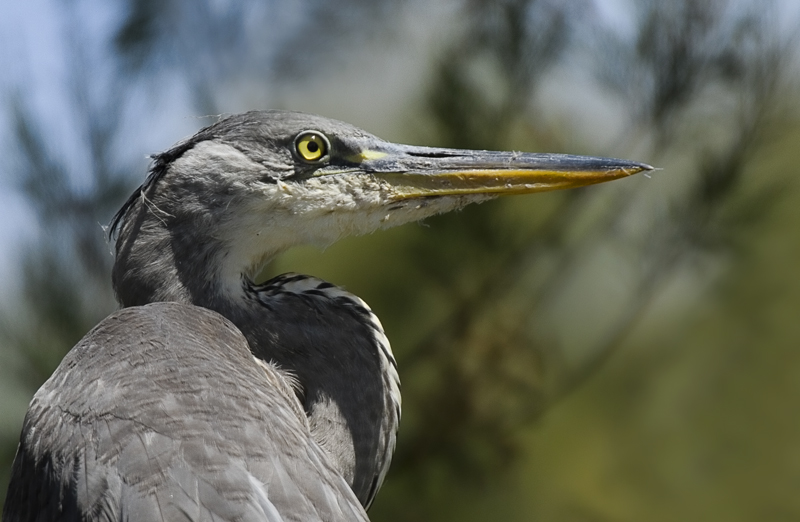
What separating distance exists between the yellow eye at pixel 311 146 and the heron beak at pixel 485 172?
0.06m

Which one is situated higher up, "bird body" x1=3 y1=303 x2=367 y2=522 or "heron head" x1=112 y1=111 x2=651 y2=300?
"heron head" x1=112 y1=111 x2=651 y2=300

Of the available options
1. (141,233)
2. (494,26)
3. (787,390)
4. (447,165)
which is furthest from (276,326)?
(787,390)

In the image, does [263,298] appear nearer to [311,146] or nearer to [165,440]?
[311,146]

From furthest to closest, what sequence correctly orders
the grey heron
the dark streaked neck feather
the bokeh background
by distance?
the bokeh background < the dark streaked neck feather < the grey heron

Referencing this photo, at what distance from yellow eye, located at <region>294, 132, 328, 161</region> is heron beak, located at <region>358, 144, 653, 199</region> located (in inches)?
2.3

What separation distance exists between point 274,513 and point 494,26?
1.86m

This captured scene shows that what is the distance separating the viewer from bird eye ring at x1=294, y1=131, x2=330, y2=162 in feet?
3.59

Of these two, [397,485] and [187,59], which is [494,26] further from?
[397,485]

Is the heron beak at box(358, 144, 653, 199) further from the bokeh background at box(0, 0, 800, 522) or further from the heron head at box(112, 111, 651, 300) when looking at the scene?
the bokeh background at box(0, 0, 800, 522)

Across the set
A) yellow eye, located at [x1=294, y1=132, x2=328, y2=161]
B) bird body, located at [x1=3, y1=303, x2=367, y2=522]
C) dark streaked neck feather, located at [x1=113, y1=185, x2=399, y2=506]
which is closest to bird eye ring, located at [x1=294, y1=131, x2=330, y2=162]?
yellow eye, located at [x1=294, y1=132, x2=328, y2=161]

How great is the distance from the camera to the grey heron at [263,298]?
832mm

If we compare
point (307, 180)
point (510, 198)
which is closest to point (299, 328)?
point (307, 180)

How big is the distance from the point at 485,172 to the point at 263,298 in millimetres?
375

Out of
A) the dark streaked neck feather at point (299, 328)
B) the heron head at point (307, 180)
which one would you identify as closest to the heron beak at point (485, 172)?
the heron head at point (307, 180)
